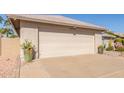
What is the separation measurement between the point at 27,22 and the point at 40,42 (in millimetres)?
1685

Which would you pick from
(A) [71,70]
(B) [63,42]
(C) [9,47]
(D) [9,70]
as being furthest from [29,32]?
(C) [9,47]

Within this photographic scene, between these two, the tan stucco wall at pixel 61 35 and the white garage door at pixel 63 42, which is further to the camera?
the white garage door at pixel 63 42

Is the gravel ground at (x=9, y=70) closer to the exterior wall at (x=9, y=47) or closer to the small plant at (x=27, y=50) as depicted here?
the small plant at (x=27, y=50)

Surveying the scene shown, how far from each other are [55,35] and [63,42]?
0.97 metres

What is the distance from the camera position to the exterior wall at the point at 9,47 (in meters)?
15.7

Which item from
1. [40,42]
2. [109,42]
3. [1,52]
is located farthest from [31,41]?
[109,42]

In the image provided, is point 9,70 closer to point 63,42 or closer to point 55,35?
point 55,35

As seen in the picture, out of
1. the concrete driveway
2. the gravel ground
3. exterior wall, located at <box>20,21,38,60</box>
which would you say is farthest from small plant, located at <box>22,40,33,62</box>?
the gravel ground

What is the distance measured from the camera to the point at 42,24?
40.5ft

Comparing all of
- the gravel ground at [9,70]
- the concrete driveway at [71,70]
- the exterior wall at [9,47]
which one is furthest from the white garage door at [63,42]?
the exterior wall at [9,47]

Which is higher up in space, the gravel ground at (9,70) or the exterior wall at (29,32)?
the exterior wall at (29,32)

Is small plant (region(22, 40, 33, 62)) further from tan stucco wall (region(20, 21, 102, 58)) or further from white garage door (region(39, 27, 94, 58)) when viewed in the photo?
white garage door (region(39, 27, 94, 58))
